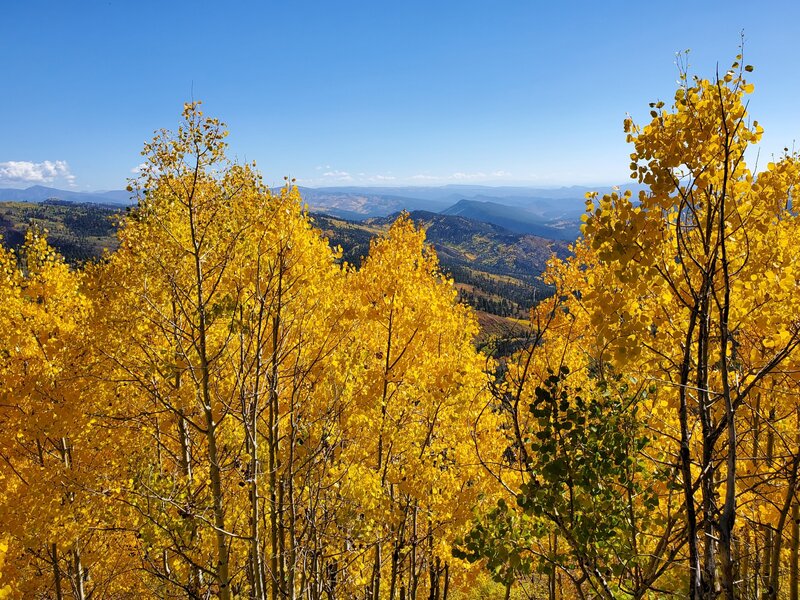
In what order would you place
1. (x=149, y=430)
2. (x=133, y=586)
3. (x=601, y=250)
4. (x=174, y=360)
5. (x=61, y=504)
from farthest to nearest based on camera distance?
(x=133, y=586)
(x=149, y=430)
(x=61, y=504)
(x=174, y=360)
(x=601, y=250)

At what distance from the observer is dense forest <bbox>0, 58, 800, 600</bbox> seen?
338 centimetres

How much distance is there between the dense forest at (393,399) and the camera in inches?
133

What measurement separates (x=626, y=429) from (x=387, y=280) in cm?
697

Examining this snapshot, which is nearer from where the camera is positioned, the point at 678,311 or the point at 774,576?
the point at 678,311

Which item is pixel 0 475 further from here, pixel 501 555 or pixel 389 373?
pixel 501 555

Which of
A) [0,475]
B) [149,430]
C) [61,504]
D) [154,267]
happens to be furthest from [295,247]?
[0,475]

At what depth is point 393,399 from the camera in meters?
10.2

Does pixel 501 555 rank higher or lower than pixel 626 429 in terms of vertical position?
lower

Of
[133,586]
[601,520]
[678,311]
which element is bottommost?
[133,586]

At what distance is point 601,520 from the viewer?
355cm

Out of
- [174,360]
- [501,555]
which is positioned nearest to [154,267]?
[174,360]

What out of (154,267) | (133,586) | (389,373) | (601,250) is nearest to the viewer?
(601,250)

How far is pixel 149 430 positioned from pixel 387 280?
19.7ft

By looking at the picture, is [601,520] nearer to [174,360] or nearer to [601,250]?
[601,250]
